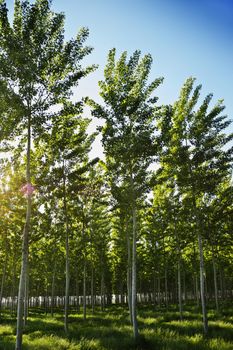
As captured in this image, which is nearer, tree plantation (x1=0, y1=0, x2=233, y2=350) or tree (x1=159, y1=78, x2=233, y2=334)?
tree plantation (x1=0, y1=0, x2=233, y2=350)

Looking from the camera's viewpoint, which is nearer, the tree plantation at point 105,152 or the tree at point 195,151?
the tree plantation at point 105,152

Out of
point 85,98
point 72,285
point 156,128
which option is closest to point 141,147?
point 156,128

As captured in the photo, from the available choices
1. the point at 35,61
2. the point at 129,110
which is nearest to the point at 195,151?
the point at 129,110

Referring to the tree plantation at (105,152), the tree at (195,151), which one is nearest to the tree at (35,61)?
the tree plantation at (105,152)

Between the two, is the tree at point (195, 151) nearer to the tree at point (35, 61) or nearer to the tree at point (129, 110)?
the tree at point (129, 110)

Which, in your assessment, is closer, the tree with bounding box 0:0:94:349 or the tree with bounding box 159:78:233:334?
the tree with bounding box 0:0:94:349

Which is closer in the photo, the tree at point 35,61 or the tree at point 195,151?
the tree at point 35,61

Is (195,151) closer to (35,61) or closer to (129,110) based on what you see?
(129,110)

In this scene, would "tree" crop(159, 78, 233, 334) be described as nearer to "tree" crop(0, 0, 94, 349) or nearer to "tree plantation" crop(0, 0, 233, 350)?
"tree plantation" crop(0, 0, 233, 350)

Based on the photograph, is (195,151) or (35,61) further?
(195,151)

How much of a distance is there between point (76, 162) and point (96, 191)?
7.47 ft

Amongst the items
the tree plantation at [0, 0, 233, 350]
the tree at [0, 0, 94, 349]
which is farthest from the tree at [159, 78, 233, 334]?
the tree at [0, 0, 94, 349]

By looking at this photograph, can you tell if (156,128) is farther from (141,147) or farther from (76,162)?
(76,162)

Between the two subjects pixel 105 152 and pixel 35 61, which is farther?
pixel 105 152
